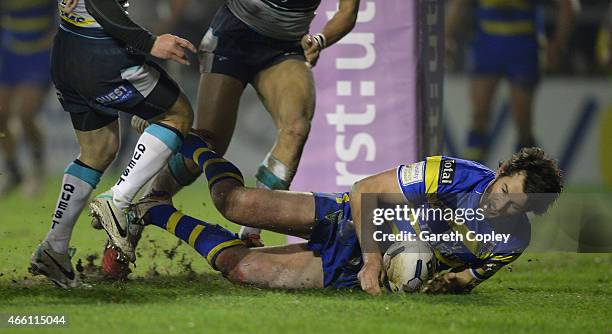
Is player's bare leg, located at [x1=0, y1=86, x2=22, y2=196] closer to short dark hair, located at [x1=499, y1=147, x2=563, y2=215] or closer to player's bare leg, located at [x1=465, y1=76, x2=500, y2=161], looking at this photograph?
player's bare leg, located at [x1=465, y1=76, x2=500, y2=161]

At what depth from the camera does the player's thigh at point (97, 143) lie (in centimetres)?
630

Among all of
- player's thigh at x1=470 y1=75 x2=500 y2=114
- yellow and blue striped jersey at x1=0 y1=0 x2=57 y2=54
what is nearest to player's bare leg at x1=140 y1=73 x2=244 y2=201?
player's thigh at x1=470 y1=75 x2=500 y2=114

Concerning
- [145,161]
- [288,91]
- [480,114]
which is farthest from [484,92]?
[145,161]

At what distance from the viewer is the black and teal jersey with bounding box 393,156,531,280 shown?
600 centimetres

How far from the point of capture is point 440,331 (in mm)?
5188

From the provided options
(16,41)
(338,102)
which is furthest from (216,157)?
(16,41)

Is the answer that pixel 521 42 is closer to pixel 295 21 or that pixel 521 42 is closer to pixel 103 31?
pixel 295 21

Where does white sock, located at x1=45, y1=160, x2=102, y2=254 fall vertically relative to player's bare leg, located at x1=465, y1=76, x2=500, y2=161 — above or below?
below

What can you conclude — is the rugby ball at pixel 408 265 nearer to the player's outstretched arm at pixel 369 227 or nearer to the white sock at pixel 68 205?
the player's outstretched arm at pixel 369 227

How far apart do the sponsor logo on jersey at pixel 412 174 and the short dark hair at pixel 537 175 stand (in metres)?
0.39

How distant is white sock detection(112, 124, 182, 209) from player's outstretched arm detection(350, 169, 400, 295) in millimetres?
984

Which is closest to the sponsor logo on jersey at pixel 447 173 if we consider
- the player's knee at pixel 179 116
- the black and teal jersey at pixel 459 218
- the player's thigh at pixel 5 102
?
the black and teal jersey at pixel 459 218

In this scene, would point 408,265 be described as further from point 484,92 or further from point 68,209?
point 484,92

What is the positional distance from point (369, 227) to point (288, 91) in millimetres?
1165
